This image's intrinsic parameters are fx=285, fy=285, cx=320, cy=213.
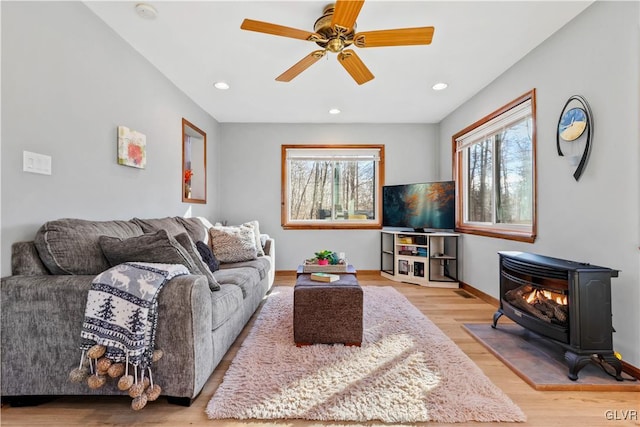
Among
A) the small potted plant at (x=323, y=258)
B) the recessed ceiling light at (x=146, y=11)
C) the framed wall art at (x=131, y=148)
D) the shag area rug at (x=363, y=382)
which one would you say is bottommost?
the shag area rug at (x=363, y=382)

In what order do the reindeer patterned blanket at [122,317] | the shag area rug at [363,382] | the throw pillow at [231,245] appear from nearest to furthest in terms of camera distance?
1. the reindeer patterned blanket at [122,317]
2. the shag area rug at [363,382]
3. the throw pillow at [231,245]

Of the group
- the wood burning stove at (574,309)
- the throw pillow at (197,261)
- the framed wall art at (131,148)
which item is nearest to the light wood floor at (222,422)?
the wood burning stove at (574,309)

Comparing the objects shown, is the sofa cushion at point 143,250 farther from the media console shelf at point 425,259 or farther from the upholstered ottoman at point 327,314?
the media console shelf at point 425,259

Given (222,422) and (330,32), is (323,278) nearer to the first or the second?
(222,422)

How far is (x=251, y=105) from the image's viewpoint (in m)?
3.82

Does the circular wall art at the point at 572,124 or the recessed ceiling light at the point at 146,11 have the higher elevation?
the recessed ceiling light at the point at 146,11

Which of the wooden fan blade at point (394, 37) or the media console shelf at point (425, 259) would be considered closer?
the wooden fan blade at point (394, 37)

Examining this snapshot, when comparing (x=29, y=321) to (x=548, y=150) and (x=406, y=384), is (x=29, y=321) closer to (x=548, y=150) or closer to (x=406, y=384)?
(x=406, y=384)

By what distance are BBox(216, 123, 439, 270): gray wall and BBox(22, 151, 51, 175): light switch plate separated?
9.51 ft

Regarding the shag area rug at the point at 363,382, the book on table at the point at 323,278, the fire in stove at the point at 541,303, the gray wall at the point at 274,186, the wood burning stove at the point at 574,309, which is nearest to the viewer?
the shag area rug at the point at 363,382

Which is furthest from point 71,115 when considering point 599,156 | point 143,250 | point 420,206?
point 420,206

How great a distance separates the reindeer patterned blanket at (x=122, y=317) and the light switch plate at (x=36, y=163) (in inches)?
32.1

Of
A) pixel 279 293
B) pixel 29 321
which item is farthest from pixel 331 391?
pixel 279 293

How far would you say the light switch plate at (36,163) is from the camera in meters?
1.59
